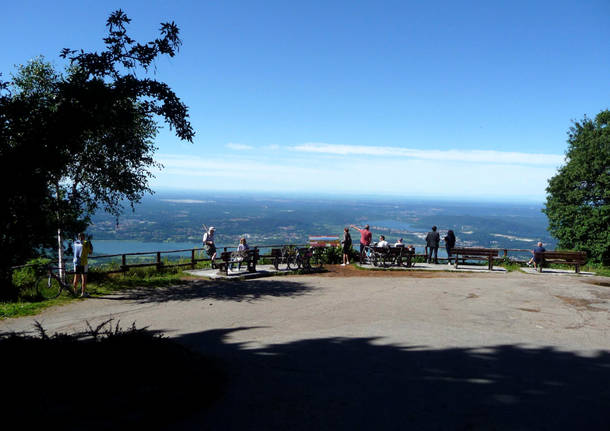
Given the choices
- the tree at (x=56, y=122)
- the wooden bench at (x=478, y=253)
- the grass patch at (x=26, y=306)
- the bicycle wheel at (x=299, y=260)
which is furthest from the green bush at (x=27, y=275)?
the wooden bench at (x=478, y=253)

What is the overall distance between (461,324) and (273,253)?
9.97 metres

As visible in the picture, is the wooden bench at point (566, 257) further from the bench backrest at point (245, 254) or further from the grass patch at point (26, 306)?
the grass patch at point (26, 306)

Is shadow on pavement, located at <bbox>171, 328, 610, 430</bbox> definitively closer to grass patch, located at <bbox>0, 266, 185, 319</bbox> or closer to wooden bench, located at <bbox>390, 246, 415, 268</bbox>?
grass patch, located at <bbox>0, 266, 185, 319</bbox>

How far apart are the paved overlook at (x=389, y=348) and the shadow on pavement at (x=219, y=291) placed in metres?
0.07

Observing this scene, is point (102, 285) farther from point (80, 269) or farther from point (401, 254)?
point (401, 254)

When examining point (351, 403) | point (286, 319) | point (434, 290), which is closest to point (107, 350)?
point (351, 403)

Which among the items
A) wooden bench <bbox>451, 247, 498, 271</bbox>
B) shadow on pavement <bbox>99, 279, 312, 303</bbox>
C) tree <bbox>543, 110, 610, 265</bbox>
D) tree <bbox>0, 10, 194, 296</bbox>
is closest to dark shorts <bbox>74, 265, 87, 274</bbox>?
shadow on pavement <bbox>99, 279, 312, 303</bbox>

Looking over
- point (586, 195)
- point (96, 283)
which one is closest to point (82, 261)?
point (96, 283)

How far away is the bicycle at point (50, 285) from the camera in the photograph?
36.9ft

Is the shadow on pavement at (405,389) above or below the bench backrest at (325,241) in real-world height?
below

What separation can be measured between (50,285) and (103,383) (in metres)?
9.90

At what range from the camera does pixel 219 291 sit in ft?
41.0

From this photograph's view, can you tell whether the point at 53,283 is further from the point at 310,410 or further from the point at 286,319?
the point at 310,410

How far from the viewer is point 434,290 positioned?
41.6 ft
